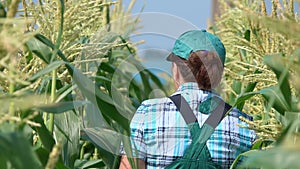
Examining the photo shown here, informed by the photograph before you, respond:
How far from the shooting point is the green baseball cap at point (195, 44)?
261 centimetres

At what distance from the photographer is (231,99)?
3973 mm

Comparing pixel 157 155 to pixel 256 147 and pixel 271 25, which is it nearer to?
pixel 256 147

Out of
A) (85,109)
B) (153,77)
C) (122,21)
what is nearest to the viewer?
(85,109)

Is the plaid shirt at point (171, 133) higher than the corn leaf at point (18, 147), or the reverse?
the corn leaf at point (18, 147)

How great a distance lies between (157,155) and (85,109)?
542 millimetres

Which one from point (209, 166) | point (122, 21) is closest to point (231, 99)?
point (122, 21)

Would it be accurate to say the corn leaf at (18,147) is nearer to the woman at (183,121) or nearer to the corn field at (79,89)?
the corn field at (79,89)

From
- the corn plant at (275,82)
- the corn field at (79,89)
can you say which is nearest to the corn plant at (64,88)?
the corn field at (79,89)

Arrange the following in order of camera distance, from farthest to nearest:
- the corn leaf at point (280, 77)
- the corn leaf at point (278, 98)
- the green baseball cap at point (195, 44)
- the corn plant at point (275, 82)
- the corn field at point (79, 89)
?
the green baseball cap at point (195, 44)
the corn leaf at point (278, 98)
the corn leaf at point (280, 77)
the corn field at point (79, 89)
the corn plant at point (275, 82)

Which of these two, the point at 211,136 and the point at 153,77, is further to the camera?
the point at 153,77

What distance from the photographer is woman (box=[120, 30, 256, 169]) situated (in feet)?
8.25

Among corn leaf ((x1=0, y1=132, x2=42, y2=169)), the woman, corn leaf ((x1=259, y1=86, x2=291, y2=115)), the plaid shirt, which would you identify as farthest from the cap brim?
corn leaf ((x1=0, y1=132, x2=42, y2=169))

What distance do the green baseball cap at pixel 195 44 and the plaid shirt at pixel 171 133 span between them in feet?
0.43

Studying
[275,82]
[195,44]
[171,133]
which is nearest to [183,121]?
[171,133]
